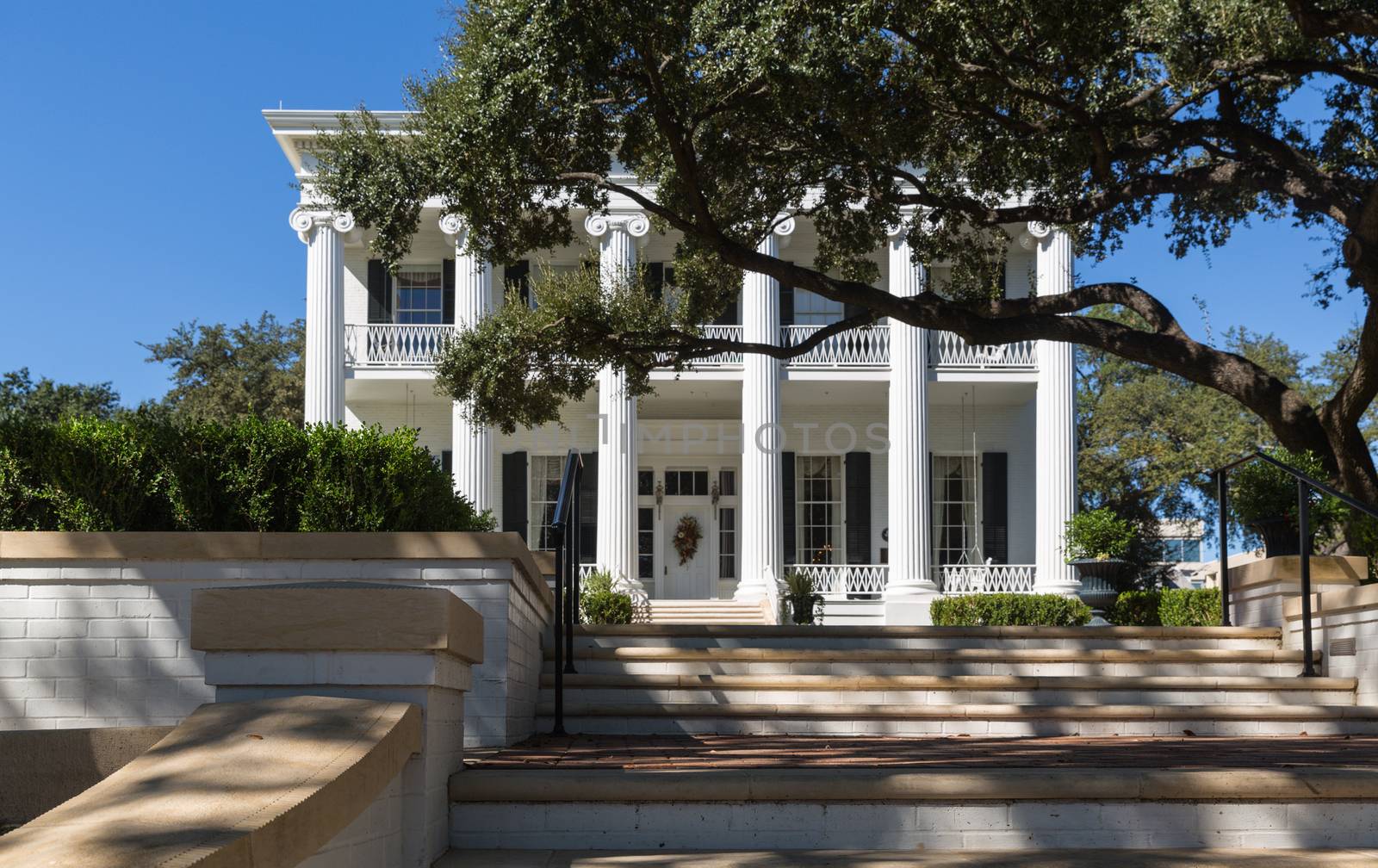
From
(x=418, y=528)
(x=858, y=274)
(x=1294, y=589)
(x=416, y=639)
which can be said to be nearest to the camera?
(x=416, y=639)

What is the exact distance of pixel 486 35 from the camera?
8.65m

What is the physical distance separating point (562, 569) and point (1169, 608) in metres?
9.68

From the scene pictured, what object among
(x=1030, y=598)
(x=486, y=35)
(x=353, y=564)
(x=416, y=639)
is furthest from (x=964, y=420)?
(x=416, y=639)

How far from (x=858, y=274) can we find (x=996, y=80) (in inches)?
112

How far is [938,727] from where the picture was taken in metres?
7.03

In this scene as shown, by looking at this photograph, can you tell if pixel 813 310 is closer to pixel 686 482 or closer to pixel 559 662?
pixel 686 482

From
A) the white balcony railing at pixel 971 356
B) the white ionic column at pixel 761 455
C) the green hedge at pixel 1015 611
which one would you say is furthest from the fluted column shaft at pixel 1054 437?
the white ionic column at pixel 761 455

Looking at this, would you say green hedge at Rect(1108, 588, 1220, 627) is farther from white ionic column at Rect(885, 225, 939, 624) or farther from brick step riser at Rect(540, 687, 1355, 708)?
brick step riser at Rect(540, 687, 1355, 708)

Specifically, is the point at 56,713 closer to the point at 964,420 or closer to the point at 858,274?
the point at 858,274

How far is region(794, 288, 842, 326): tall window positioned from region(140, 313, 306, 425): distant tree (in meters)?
14.9

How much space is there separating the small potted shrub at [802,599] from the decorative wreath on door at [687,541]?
336 cm

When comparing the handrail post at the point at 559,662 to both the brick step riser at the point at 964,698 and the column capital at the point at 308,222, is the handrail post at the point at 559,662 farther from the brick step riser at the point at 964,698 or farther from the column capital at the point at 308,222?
the column capital at the point at 308,222

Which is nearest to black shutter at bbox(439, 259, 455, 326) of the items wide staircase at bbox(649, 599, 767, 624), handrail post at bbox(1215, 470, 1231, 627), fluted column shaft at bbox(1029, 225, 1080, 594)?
wide staircase at bbox(649, 599, 767, 624)

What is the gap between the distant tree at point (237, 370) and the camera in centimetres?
3164
